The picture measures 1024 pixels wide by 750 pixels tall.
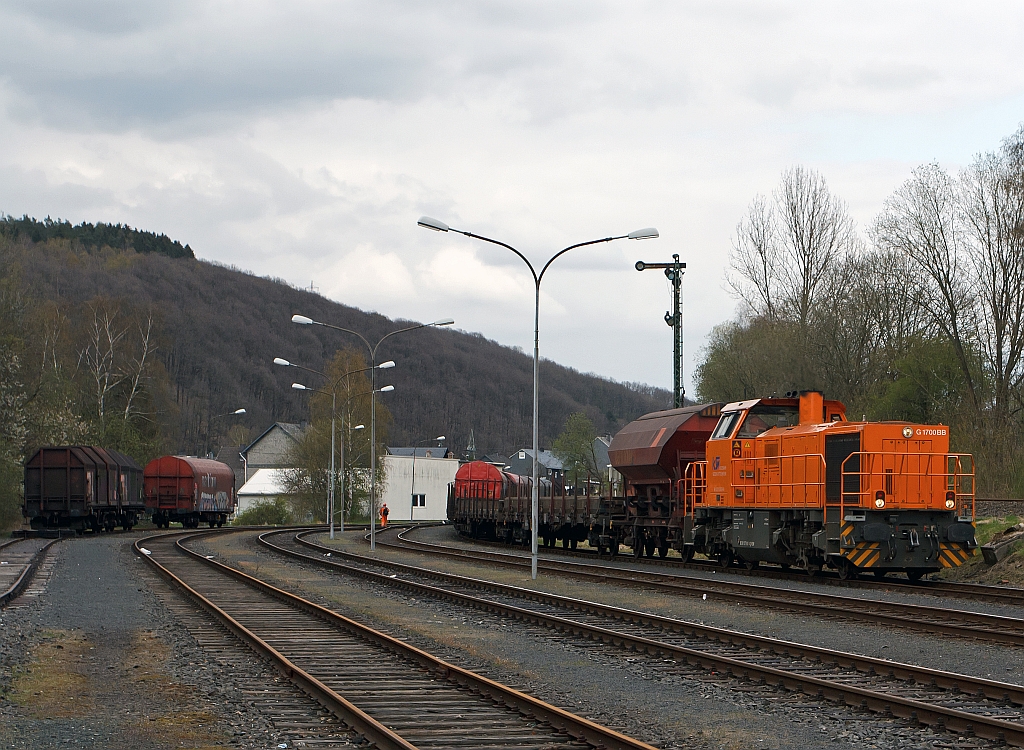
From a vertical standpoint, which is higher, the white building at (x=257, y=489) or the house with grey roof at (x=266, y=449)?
the house with grey roof at (x=266, y=449)

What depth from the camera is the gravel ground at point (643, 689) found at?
28.4ft

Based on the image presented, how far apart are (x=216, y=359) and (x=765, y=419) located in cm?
12886

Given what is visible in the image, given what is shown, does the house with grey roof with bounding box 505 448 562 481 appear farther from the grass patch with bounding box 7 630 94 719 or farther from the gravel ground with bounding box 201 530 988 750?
the grass patch with bounding box 7 630 94 719

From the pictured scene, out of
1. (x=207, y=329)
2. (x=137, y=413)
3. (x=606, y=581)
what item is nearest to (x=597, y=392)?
(x=207, y=329)

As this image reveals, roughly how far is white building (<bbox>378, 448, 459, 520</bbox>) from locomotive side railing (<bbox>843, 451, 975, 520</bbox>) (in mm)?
74326

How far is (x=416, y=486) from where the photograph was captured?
A: 102 meters

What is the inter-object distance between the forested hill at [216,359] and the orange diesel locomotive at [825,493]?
49558 millimetres

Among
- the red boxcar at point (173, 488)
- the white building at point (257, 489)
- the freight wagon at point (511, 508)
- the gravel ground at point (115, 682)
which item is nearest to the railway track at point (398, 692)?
the gravel ground at point (115, 682)

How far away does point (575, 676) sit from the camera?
455 inches

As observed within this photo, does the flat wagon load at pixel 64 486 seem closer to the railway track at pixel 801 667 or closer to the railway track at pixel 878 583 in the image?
the railway track at pixel 878 583

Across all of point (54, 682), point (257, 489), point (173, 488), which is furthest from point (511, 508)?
point (257, 489)

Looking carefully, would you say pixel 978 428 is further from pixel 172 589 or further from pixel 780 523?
pixel 172 589

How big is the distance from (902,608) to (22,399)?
4609 cm

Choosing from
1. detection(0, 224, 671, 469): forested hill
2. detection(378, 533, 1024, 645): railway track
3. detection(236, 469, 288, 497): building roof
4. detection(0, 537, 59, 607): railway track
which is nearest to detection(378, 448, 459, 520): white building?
detection(236, 469, 288, 497): building roof
